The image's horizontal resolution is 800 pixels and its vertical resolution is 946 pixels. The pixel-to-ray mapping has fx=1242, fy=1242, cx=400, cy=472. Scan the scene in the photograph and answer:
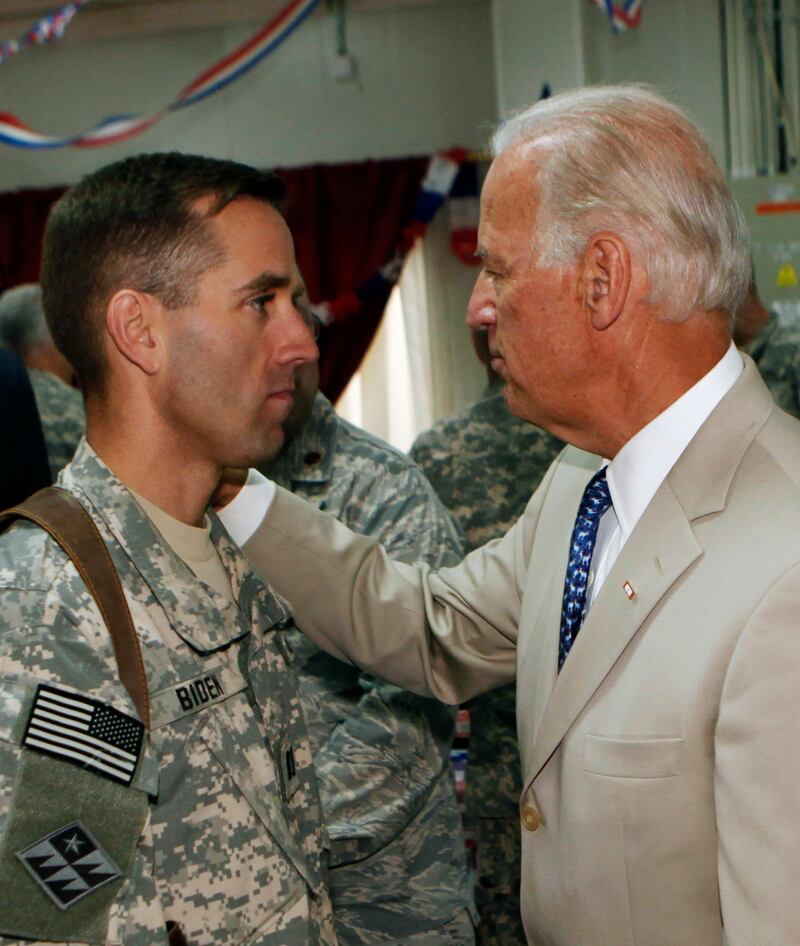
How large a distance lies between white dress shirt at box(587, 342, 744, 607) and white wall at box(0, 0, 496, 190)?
5.31 meters

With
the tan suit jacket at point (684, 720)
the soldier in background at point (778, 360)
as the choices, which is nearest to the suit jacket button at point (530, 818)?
the tan suit jacket at point (684, 720)

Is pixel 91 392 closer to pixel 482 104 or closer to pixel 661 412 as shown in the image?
pixel 661 412

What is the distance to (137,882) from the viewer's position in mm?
1253

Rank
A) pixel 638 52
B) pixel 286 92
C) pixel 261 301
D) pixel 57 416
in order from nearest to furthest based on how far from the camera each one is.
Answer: pixel 261 301 < pixel 57 416 < pixel 638 52 < pixel 286 92

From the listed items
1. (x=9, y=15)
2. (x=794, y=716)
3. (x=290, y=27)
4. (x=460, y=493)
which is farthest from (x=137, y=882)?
(x=9, y=15)

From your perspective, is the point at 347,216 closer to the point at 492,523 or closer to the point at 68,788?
the point at 492,523

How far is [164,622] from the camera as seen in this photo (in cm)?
139

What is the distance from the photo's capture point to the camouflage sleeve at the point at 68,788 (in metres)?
1.17

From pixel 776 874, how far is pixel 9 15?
268 inches

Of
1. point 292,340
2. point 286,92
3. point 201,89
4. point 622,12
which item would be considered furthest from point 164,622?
point 286,92

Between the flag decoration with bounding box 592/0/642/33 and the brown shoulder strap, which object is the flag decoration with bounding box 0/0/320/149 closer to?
the flag decoration with bounding box 592/0/642/33

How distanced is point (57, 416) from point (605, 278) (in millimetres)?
Answer: 2985

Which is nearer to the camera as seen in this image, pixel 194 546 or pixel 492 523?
pixel 194 546

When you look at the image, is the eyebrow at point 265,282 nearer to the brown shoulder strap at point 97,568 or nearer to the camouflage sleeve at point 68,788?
the brown shoulder strap at point 97,568
